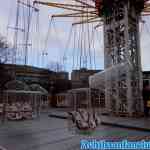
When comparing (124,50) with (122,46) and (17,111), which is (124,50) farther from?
(17,111)

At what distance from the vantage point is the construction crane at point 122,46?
1166 cm

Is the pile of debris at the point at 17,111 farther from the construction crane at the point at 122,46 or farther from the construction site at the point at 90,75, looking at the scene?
the construction crane at the point at 122,46

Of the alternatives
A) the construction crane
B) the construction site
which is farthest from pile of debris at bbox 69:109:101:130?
the construction crane

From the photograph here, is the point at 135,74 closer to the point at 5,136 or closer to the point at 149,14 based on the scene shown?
the point at 149,14

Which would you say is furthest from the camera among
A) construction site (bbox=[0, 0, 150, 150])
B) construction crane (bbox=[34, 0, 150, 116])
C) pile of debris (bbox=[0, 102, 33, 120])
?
construction crane (bbox=[34, 0, 150, 116])

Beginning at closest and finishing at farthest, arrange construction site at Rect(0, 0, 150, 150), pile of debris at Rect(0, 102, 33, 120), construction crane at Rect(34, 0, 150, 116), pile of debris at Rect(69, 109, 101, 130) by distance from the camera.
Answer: pile of debris at Rect(69, 109, 101, 130) < construction site at Rect(0, 0, 150, 150) < pile of debris at Rect(0, 102, 33, 120) < construction crane at Rect(34, 0, 150, 116)

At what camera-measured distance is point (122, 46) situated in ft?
41.0

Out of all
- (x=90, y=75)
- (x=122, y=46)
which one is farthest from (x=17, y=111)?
(x=122, y=46)

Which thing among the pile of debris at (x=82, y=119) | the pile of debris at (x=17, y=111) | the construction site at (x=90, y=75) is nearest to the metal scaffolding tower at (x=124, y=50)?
the construction site at (x=90, y=75)

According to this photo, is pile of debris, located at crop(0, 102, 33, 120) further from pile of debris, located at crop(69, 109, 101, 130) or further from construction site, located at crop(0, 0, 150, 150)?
pile of debris, located at crop(69, 109, 101, 130)

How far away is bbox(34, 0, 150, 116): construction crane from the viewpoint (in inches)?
459

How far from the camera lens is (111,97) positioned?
12.4 metres

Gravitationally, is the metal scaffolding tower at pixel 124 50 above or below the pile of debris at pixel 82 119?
above

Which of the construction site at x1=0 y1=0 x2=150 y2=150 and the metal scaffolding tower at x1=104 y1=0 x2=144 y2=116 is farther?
the metal scaffolding tower at x1=104 y1=0 x2=144 y2=116
